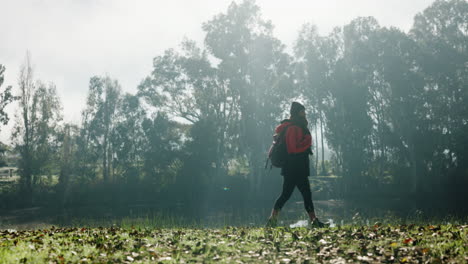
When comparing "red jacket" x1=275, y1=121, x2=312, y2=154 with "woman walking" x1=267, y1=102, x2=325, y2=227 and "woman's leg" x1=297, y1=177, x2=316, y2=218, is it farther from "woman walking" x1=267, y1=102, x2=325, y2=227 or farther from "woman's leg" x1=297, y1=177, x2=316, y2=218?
"woman's leg" x1=297, y1=177, x2=316, y2=218

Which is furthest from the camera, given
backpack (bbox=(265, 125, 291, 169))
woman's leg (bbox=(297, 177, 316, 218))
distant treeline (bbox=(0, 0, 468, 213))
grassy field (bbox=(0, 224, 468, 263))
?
distant treeline (bbox=(0, 0, 468, 213))

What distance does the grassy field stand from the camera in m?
4.66

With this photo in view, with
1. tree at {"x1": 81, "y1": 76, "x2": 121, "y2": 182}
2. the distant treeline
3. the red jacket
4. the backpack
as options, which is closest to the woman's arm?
the red jacket

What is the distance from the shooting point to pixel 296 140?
8.26 meters

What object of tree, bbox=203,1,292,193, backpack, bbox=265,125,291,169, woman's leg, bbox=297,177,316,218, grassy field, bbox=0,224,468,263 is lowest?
grassy field, bbox=0,224,468,263

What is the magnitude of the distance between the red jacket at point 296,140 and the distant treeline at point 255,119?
26.1m

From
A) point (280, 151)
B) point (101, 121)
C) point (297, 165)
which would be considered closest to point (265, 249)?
point (297, 165)

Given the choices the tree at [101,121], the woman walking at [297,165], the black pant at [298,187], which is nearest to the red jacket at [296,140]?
the woman walking at [297,165]

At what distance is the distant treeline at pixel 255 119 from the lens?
116 feet

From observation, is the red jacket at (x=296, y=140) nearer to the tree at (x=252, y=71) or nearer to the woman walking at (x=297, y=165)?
the woman walking at (x=297, y=165)

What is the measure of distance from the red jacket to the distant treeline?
2609cm

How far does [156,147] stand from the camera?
131ft

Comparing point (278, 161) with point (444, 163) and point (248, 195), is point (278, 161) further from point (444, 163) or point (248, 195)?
point (444, 163)

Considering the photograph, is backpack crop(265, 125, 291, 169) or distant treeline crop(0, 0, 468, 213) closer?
backpack crop(265, 125, 291, 169)
